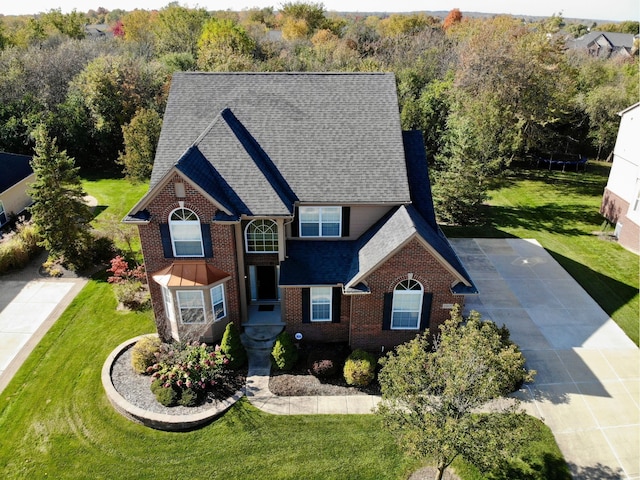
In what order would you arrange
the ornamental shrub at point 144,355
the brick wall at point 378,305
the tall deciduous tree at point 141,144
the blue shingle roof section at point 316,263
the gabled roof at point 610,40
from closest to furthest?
the brick wall at point 378,305 → the ornamental shrub at point 144,355 → the blue shingle roof section at point 316,263 → the tall deciduous tree at point 141,144 → the gabled roof at point 610,40

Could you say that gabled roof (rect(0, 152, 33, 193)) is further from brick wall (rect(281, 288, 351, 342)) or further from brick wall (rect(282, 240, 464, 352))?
brick wall (rect(282, 240, 464, 352))

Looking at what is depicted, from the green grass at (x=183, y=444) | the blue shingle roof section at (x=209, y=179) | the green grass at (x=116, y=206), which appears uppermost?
the blue shingle roof section at (x=209, y=179)

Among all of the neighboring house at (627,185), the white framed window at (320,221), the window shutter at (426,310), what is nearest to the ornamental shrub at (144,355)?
the white framed window at (320,221)

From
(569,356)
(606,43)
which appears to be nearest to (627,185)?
(569,356)

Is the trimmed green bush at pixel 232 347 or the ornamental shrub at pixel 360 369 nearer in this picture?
the ornamental shrub at pixel 360 369

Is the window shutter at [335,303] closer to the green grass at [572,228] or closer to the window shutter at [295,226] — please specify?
the window shutter at [295,226]

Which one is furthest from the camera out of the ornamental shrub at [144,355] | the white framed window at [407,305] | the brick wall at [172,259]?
the ornamental shrub at [144,355]

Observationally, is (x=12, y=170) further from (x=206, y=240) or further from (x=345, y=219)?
(x=345, y=219)
